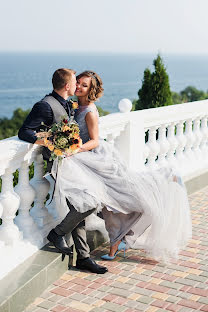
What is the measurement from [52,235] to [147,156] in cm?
217

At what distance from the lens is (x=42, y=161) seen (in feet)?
15.8

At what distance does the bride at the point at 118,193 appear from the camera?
4759 millimetres

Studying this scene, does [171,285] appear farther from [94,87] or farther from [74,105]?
[94,87]

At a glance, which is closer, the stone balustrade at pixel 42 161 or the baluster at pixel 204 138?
the stone balustrade at pixel 42 161

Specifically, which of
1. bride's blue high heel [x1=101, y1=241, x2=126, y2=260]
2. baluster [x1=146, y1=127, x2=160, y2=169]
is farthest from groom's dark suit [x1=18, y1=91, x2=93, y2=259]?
baluster [x1=146, y1=127, x2=160, y2=169]

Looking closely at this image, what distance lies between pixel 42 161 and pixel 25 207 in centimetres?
41

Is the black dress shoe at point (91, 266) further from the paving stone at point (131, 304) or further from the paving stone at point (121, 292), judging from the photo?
the paving stone at point (131, 304)

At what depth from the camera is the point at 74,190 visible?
4727 millimetres

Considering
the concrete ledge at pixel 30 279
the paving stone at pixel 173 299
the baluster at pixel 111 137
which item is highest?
the baluster at pixel 111 137

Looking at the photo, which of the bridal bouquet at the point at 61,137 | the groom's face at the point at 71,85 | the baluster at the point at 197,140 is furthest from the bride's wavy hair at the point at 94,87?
the baluster at the point at 197,140

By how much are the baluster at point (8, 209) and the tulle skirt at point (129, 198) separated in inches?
16.5

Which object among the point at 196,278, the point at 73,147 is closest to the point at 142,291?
the point at 196,278

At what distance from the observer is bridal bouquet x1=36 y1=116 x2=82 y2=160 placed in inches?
173

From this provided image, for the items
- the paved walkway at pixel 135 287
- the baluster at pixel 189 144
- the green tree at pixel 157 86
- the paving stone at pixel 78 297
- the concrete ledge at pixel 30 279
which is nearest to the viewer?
the concrete ledge at pixel 30 279
